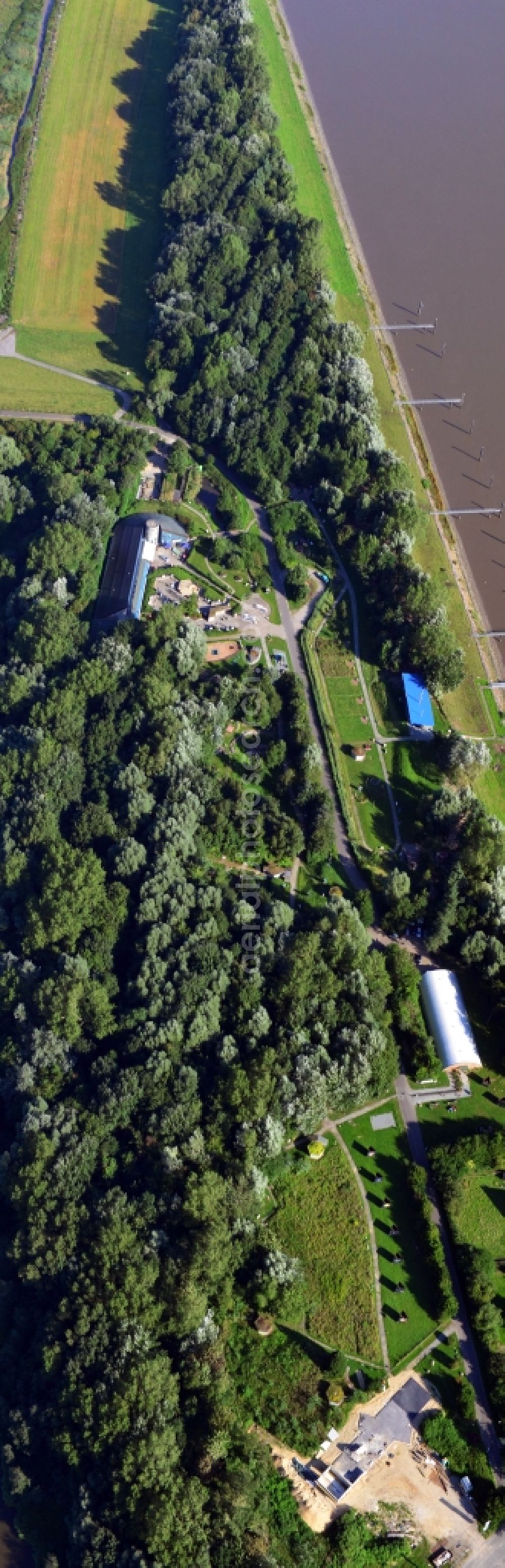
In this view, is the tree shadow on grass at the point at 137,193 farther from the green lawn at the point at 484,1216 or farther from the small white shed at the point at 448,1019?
the green lawn at the point at 484,1216

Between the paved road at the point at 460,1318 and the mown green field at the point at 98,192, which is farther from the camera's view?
the mown green field at the point at 98,192

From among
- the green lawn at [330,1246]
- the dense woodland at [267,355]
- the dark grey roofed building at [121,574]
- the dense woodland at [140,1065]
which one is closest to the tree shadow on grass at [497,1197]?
the green lawn at [330,1246]

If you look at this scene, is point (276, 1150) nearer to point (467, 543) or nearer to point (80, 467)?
point (467, 543)

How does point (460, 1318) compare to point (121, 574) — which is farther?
point (121, 574)

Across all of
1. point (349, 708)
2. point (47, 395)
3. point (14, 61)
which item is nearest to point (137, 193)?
point (14, 61)

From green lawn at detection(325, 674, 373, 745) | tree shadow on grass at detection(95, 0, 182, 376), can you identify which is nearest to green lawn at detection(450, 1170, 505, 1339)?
green lawn at detection(325, 674, 373, 745)

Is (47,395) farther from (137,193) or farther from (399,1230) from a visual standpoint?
(399,1230)
